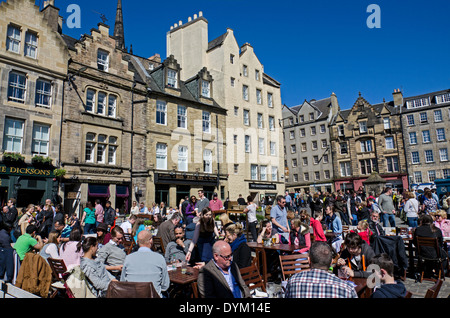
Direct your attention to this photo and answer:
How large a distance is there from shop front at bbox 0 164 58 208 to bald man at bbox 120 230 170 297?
16.4 m

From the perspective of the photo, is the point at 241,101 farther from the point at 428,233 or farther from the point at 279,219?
the point at 428,233

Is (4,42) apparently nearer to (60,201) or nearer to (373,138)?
(60,201)

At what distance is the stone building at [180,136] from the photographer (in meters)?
24.6

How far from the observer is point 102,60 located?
22844 millimetres

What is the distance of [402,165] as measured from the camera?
42938 millimetres

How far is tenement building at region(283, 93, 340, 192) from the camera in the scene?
166 feet

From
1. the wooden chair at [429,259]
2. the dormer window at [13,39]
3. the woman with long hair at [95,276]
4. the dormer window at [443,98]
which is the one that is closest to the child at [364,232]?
the wooden chair at [429,259]

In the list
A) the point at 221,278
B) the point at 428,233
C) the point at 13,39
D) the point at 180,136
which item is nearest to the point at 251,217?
the point at 428,233

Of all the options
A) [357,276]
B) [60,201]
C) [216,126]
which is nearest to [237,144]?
[216,126]

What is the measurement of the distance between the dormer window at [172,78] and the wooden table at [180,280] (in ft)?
76.6

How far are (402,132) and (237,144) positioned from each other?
27.8m

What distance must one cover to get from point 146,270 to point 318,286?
2700 millimetres

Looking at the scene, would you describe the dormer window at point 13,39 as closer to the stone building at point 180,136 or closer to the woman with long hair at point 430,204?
the stone building at point 180,136
